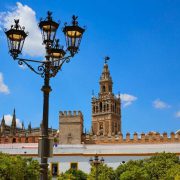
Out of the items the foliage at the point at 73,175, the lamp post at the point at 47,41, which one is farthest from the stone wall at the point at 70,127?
the lamp post at the point at 47,41

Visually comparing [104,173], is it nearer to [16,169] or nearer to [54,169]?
[54,169]

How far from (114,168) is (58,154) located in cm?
608

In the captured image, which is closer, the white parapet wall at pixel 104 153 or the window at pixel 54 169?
the white parapet wall at pixel 104 153

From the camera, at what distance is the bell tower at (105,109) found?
77.9 metres

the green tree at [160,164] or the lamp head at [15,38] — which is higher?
the lamp head at [15,38]

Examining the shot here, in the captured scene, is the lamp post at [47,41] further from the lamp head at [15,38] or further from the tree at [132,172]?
the tree at [132,172]

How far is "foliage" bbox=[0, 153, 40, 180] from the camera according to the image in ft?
92.2

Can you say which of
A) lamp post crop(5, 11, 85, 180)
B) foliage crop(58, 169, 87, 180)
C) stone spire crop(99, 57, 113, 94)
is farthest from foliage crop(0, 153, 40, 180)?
stone spire crop(99, 57, 113, 94)

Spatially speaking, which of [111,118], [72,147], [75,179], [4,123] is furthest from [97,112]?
[75,179]

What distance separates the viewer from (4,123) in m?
78.6

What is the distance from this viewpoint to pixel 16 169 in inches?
1192

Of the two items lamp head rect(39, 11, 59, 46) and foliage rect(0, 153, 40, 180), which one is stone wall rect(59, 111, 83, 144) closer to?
foliage rect(0, 153, 40, 180)

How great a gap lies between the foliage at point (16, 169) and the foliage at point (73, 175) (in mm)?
2975

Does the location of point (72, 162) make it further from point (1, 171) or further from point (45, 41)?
point (45, 41)
